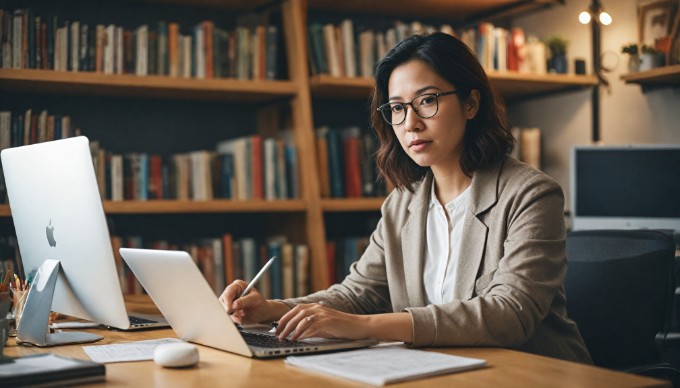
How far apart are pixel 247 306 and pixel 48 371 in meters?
0.56

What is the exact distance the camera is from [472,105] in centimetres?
189

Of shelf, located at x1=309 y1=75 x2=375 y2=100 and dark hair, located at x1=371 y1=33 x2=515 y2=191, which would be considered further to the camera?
shelf, located at x1=309 y1=75 x2=375 y2=100

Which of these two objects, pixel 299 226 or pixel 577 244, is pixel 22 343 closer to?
pixel 577 244

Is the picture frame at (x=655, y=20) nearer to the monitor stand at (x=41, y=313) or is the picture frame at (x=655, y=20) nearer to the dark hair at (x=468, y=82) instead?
the dark hair at (x=468, y=82)

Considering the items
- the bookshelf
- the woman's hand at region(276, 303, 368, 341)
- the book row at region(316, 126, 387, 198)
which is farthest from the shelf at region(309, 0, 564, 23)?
the woman's hand at region(276, 303, 368, 341)

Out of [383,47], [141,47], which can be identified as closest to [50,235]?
[141,47]

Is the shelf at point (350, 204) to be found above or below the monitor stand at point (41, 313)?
above

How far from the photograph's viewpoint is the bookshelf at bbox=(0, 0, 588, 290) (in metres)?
2.93

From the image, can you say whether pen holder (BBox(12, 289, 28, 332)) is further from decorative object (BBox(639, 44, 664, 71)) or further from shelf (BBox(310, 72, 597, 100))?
decorative object (BBox(639, 44, 664, 71))

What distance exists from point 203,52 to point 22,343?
172 centimetres

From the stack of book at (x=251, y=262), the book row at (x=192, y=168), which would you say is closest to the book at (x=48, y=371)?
the book row at (x=192, y=168)

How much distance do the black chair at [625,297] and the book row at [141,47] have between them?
1.66m

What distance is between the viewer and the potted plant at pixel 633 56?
10.6ft

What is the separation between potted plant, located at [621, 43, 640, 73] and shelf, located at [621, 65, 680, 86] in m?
0.06
